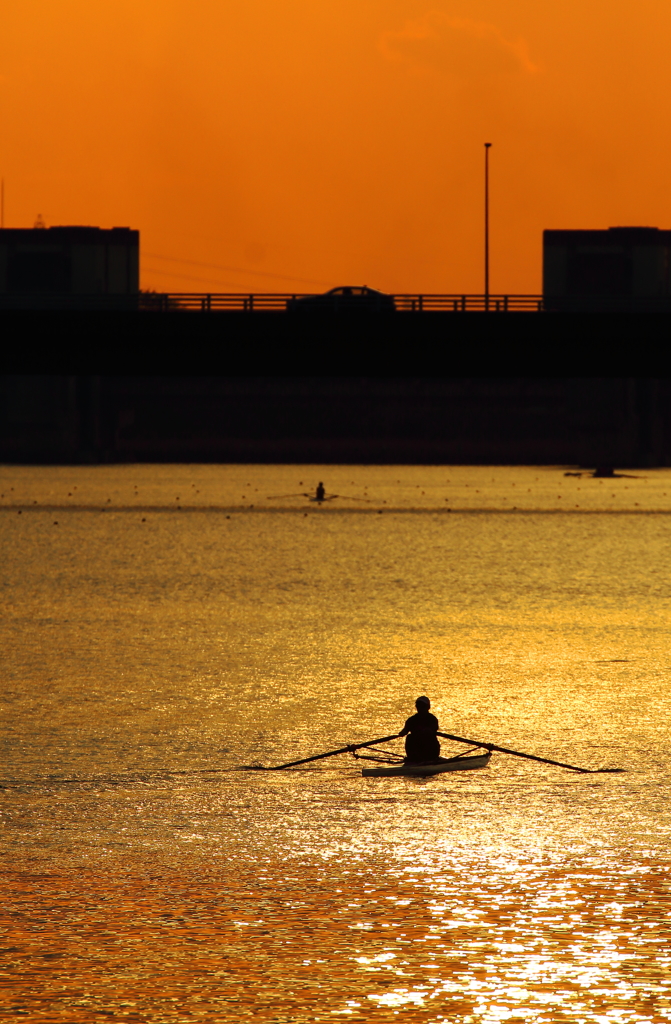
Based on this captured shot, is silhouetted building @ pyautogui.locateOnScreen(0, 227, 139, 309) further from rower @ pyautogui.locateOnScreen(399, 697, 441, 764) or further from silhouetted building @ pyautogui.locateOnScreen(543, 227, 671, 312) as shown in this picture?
rower @ pyautogui.locateOnScreen(399, 697, 441, 764)

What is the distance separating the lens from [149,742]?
909 inches

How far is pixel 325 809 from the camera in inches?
731

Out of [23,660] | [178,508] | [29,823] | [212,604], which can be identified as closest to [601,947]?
[29,823]

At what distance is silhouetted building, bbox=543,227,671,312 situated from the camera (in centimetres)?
12556

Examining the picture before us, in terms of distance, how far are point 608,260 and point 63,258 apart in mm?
43493

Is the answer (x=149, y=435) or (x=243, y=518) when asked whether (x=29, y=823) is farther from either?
(x=149, y=435)

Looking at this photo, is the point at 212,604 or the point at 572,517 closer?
the point at 212,604

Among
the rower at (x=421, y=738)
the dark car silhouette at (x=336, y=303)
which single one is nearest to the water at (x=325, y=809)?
the rower at (x=421, y=738)

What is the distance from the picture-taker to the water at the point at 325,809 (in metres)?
12.4

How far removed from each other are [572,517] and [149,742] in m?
74.9

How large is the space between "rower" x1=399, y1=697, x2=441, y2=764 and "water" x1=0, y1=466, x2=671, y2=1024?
0.47 meters

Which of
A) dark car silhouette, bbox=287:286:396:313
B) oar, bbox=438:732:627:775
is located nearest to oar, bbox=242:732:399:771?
oar, bbox=438:732:627:775

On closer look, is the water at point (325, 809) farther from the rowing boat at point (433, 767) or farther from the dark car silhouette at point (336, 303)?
the dark car silhouette at point (336, 303)

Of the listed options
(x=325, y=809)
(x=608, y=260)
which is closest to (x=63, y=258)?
(x=608, y=260)
